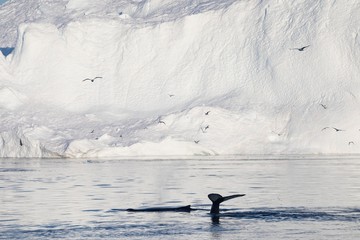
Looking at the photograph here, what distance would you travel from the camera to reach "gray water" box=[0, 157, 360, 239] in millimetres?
23578

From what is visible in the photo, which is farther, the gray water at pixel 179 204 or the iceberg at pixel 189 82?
the iceberg at pixel 189 82

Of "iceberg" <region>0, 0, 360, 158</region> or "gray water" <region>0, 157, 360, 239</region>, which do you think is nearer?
"gray water" <region>0, 157, 360, 239</region>

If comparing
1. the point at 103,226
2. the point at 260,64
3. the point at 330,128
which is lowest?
the point at 103,226

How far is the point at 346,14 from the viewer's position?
8462cm

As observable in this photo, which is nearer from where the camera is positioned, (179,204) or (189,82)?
(179,204)

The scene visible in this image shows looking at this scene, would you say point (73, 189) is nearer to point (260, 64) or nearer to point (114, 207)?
point (114, 207)

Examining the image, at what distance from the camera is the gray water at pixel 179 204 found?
23578 mm

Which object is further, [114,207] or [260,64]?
[260,64]

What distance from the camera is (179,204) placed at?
104 ft

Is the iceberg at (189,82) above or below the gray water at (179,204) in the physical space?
above

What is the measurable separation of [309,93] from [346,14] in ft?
26.0

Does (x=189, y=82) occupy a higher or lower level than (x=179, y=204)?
higher

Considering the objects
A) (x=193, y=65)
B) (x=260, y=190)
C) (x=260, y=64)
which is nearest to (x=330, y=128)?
(x=260, y=64)

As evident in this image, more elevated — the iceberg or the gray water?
the iceberg
